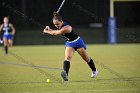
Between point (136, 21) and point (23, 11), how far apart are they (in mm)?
7298

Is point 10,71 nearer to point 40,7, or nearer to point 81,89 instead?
point 81,89

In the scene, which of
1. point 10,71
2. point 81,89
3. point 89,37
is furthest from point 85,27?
point 81,89

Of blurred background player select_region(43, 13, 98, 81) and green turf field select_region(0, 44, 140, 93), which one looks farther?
blurred background player select_region(43, 13, 98, 81)

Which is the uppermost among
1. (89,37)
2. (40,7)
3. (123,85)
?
(123,85)

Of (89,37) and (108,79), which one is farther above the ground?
(108,79)

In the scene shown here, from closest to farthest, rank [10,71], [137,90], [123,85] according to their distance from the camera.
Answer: [137,90], [123,85], [10,71]

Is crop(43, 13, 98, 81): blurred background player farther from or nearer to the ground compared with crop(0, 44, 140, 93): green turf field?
farther from the ground

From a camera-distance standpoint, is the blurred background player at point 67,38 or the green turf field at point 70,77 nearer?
the green turf field at point 70,77

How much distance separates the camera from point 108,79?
520 inches

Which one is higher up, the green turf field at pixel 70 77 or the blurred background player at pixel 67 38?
the blurred background player at pixel 67 38

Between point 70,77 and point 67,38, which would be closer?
point 67,38

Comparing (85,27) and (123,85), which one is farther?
(85,27)

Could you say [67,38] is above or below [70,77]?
above

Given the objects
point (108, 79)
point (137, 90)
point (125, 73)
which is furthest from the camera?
point (125, 73)
